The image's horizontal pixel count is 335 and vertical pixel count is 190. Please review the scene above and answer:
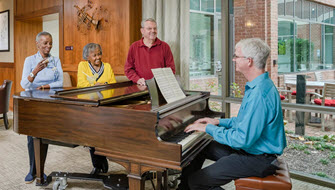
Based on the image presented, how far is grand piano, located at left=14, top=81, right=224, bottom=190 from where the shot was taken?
6.03ft

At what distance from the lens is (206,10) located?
4.16 m

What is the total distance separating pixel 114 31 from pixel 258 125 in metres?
3.27

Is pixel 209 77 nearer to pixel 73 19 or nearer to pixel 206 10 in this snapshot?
pixel 206 10

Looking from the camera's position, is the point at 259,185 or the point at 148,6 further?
the point at 148,6

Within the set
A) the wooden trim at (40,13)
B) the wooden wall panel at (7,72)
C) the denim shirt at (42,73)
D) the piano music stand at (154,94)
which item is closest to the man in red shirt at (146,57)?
the denim shirt at (42,73)

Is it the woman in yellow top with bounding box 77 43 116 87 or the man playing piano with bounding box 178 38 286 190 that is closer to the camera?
the man playing piano with bounding box 178 38 286 190

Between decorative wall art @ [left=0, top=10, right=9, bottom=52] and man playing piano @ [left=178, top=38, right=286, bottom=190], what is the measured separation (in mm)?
6971

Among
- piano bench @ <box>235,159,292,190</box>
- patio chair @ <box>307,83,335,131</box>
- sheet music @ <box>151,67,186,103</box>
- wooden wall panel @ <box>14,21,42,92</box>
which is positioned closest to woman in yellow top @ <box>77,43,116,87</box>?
sheet music @ <box>151,67,186,103</box>

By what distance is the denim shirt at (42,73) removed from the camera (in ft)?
9.94

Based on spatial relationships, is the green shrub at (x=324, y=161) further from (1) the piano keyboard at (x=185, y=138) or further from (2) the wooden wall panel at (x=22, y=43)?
(2) the wooden wall panel at (x=22, y=43)

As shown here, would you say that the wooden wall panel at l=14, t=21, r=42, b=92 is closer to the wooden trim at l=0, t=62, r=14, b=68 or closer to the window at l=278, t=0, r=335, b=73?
the wooden trim at l=0, t=62, r=14, b=68

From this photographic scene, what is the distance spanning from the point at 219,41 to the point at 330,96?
1503 mm

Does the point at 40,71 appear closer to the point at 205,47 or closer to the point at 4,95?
the point at 205,47

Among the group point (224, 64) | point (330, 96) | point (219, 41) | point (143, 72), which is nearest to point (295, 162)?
point (330, 96)
